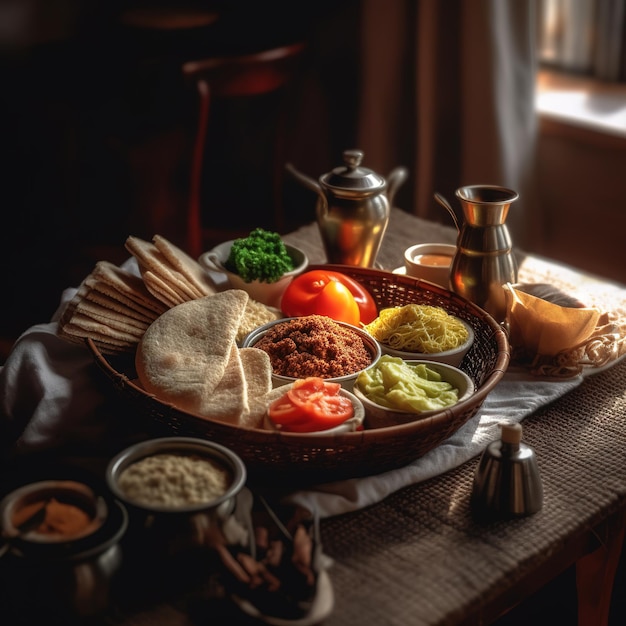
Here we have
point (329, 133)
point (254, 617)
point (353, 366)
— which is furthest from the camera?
point (329, 133)

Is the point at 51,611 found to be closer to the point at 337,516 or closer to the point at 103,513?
the point at 103,513

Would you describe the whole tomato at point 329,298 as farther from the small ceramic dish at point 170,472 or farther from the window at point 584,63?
the window at point 584,63

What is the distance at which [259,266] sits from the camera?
5.27 ft

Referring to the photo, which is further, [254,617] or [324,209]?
[324,209]

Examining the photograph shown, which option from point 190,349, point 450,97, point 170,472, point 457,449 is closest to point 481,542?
point 457,449

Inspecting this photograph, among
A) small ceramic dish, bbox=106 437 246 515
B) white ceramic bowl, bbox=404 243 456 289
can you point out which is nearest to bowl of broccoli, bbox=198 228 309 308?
white ceramic bowl, bbox=404 243 456 289

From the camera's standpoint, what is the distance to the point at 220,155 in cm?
404

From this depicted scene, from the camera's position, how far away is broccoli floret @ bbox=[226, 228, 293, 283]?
1.61 meters

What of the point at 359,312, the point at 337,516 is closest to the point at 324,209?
the point at 359,312

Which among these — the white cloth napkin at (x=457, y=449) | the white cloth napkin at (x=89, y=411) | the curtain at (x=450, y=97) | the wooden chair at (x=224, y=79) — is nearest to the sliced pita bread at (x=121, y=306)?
the white cloth napkin at (x=89, y=411)

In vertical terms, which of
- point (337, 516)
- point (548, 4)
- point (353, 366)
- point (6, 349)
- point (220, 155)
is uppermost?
point (548, 4)

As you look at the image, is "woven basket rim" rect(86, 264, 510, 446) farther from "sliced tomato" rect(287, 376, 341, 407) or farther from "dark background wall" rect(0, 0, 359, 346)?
"dark background wall" rect(0, 0, 359, 346)

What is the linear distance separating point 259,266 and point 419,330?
35 centimetres

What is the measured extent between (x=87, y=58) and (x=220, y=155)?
2.84 feet
